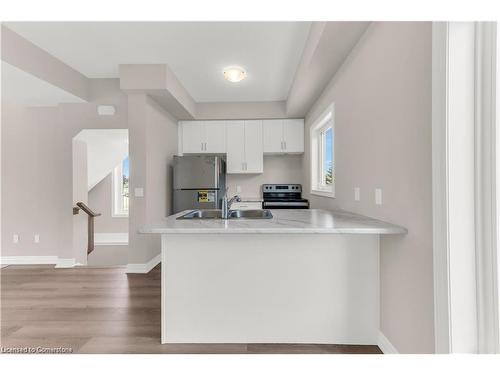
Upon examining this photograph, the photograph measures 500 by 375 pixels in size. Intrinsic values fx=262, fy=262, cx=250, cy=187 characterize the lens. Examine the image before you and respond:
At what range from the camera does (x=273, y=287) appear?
5.87ft

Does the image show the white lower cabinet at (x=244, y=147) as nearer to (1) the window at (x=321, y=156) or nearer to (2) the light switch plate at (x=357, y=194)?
(1) the window at (x=321, y=156)

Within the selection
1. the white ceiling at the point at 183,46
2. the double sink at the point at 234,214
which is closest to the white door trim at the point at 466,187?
the double sink at the point at 234,214

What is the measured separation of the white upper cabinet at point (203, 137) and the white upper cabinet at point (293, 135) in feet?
3.58

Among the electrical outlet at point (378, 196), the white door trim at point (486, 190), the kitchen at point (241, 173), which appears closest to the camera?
the white door trim at point (486, 190)

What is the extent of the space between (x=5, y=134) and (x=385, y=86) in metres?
5.00

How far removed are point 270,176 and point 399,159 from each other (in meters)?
3.52

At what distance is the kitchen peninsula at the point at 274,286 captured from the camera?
1.78 meters

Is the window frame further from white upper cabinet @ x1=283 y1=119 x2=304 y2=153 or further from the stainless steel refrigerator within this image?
white upper cabinet @ x1=283 y1=119 x2=304 y2=153

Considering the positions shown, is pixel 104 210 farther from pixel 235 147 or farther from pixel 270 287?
pixel 270 287

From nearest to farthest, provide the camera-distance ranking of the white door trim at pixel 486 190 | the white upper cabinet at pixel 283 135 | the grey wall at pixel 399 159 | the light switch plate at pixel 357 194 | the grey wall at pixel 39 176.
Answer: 1. the white door trim at pixel 486 190
2. the grey wall at pixel 399 159
3. the light switch plate at pixel 357 194
4. the grey wall at pixel 39 176
5. the white upper cabinet at pixel 283 135

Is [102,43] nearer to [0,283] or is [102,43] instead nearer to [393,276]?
[0,283]

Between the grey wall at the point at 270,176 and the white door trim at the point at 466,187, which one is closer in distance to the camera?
the white door trim at the point at 466,187

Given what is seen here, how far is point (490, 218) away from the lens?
42.1 inches
